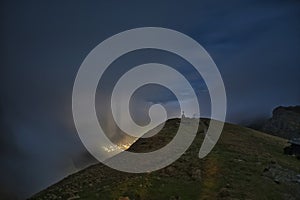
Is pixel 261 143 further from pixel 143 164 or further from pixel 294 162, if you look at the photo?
pixel 143 164

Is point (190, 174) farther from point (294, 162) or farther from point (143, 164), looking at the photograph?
point (294, 162)

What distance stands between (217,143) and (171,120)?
20300 millimetres

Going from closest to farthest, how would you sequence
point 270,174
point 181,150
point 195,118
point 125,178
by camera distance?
point 125,178 < point 270,174 < point 181,150 < point 195,118

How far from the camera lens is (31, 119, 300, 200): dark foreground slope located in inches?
1572

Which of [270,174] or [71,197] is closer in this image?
[71,197]

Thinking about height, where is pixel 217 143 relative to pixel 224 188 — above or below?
above

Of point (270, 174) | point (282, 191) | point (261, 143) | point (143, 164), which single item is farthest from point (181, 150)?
point (261, 143)

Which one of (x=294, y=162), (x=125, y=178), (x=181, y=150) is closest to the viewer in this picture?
(x=125, y=178)

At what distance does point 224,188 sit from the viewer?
41.6 m

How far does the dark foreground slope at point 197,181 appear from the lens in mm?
39938

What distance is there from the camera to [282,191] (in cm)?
4359

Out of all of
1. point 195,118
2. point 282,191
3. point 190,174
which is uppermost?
point 195,118

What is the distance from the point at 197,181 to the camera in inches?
1752

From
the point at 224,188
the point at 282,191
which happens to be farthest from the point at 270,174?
the point at 224,188
